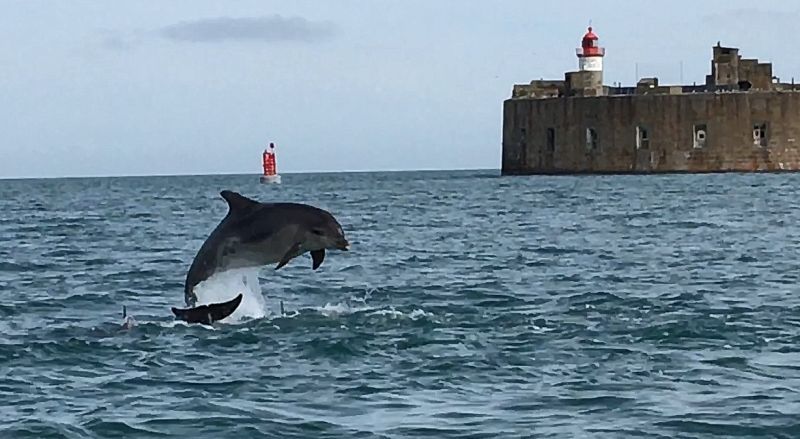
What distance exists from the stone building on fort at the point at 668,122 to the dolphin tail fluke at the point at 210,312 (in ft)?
237

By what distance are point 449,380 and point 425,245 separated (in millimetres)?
21910

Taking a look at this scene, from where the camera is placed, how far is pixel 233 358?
1684cm

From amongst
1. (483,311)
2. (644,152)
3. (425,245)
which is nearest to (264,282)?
(483,311)

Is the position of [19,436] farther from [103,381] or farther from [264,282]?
[264,282]

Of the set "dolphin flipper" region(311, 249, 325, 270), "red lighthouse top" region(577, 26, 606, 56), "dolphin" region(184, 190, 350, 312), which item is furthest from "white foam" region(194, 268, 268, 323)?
"red lighthouse top" region(577, 26, 606, 56)

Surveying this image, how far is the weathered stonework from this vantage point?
89.1 metres

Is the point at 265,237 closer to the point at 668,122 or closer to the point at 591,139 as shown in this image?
the point at 668,122

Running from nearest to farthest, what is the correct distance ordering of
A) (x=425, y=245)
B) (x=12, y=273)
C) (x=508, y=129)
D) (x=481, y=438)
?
(x=481, y=438)
(x=12, y=273)
(x=425, y=245)
(x=508, y=129)

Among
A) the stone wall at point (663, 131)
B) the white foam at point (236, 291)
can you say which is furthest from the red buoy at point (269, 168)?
the white foam at point (236, 291)

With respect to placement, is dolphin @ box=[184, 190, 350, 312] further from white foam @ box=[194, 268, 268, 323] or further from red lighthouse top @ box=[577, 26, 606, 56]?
red lighthouse top @ box=[577, 26, 606, 56]

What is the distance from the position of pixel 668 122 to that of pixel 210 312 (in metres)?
74.1

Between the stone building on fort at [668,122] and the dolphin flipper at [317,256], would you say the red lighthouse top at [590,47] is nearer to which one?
the stone building on fort at [668,122]

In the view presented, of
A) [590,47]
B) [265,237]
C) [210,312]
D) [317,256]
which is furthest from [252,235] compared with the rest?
[590,47]

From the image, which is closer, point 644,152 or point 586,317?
point 586,317
